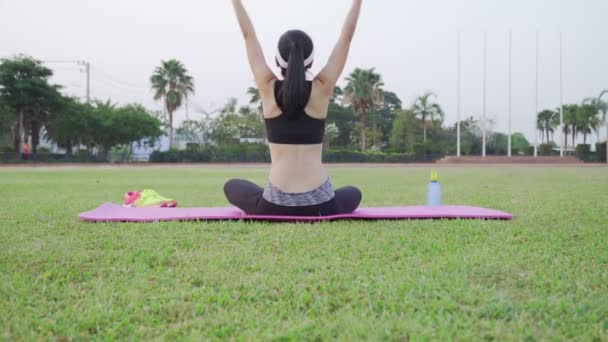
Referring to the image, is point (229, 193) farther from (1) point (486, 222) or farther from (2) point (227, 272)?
(1) point (486, 222)

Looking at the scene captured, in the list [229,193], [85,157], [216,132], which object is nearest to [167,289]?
[229,193]

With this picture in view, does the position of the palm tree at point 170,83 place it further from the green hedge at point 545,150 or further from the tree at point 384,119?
the green hedge at point 545,150

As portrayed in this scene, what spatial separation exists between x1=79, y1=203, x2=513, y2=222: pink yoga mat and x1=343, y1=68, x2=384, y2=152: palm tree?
3774 centimetres

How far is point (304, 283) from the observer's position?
2295 mm

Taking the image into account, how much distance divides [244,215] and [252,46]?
4.55 ft

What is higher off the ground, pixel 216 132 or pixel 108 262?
pixel 216 132

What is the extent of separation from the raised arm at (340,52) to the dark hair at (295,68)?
0.18 metres

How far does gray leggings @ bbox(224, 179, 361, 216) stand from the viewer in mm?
4105

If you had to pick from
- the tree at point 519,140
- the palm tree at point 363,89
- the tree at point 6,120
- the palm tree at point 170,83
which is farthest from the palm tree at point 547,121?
the tree at point 6,120

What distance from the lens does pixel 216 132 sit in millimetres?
44656

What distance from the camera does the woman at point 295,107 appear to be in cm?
360

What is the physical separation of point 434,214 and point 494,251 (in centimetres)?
149

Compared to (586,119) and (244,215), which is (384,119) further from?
(244,215)

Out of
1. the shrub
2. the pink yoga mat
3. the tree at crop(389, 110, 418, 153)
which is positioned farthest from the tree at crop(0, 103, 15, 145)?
the shrub
